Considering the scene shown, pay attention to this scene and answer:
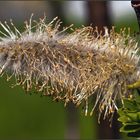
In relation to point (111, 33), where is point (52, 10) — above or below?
above

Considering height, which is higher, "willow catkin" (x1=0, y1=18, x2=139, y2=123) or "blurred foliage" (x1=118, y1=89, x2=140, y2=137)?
"willow catkin" (x1=0, y1=18, x2=139, y2=123)

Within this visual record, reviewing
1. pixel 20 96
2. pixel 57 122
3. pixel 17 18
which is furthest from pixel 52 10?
pixel 17 18

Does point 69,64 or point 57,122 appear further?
point 57,122

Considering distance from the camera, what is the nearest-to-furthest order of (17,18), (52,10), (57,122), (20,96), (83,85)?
(83,85) → (52,10) → (57,122) → (20,96) → (17,18)

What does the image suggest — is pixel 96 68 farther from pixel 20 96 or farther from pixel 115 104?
pixel 20 96

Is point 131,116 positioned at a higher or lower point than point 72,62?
lower

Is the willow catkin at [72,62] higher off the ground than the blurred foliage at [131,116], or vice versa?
the willow catkin at [72,62]

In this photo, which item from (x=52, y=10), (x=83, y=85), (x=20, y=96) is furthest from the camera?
(x=20, y=96)

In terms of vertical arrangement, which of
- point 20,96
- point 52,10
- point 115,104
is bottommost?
point 115,104
